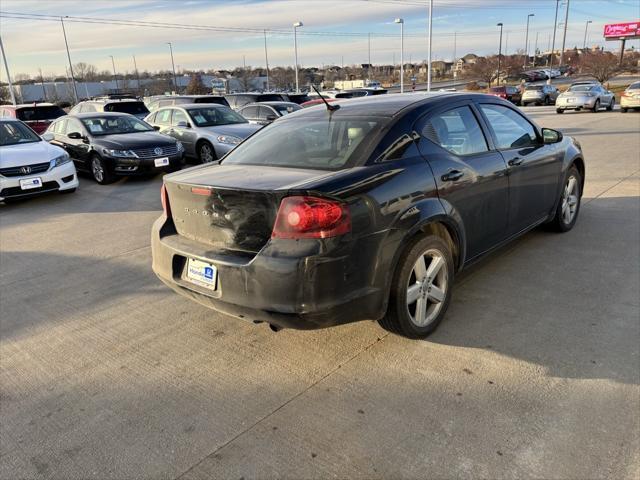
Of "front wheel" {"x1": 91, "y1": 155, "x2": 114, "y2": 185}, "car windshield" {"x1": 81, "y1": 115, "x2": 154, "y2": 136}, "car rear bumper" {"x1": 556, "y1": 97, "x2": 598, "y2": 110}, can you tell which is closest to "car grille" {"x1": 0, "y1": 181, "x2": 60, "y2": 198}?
"front wheel" {"x1": 91, "y1": 155, "x2": 114, "y2": 185}

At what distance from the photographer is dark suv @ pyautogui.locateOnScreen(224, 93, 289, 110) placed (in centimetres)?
1848

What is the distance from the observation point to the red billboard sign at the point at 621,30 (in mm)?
65688

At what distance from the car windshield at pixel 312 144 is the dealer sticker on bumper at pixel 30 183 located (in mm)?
5533

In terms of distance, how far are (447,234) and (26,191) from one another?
285 inches

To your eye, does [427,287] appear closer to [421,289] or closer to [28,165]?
[421,289]

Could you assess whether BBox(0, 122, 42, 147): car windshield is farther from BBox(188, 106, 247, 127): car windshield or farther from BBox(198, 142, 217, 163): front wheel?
BBox(188, 106, 247, 127): car windshield

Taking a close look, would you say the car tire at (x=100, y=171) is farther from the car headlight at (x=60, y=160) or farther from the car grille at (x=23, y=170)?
the car grille at (x=23, y=170)

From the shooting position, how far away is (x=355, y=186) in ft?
9.11

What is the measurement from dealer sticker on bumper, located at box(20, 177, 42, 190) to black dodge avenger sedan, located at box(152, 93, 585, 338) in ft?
18.2

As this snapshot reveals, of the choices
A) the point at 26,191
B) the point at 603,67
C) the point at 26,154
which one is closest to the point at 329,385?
the point at 26,191

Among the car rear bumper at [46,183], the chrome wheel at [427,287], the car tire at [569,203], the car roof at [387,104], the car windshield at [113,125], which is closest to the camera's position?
the chrome wheel at [427,287]

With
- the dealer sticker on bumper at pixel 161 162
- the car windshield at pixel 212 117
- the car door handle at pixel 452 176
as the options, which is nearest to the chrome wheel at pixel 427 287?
the car door handle at pixel 452 176

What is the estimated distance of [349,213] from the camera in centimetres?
270

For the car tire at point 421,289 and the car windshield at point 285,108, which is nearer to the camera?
the car tire at point 421,289
